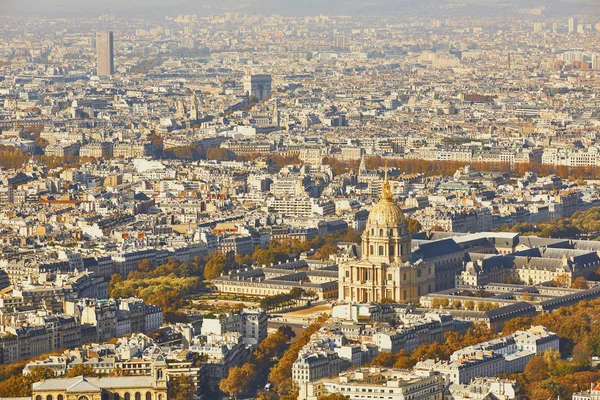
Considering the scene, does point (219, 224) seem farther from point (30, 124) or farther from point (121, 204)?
point (30, 124)

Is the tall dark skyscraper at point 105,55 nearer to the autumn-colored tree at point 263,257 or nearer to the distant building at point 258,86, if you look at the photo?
the distant building at point 258,86

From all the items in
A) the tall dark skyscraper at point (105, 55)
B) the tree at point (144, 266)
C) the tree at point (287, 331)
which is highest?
the tree at point (287, 331)

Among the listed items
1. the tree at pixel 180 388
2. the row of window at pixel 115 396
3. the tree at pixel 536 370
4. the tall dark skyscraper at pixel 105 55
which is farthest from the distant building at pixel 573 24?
the row of window at pixel 115 396

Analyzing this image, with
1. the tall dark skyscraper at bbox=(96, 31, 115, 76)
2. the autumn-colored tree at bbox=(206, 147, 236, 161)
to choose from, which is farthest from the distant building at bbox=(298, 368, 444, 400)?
the tall dark skyscraper at bbox=(96, 31, 115, 76)

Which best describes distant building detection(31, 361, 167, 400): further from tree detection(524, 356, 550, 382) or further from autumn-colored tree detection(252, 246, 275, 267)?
autumn-colored tree detection(252, 246, 275, 267)

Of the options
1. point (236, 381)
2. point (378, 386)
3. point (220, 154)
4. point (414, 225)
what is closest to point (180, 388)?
point (236, 381)

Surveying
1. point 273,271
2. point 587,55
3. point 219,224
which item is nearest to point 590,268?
point 273,271

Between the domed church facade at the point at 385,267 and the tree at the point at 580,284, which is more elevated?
the domed church facade at the point at 385,267
